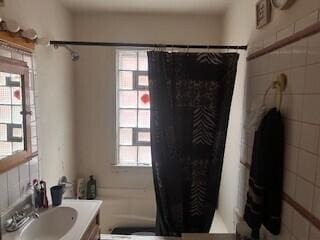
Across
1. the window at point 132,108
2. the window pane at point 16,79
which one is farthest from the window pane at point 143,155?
the window pane at point 16,79

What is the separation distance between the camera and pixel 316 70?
1043 millimetres

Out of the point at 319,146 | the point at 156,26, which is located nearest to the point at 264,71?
the point at 319,146

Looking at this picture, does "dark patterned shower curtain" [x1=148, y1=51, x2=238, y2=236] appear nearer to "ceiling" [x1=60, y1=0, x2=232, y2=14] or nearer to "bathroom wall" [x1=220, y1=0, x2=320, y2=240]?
"bathroom wall" [x1=220, y1=0, x2=320, y2=240]

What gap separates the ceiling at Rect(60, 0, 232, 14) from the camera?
8.13 feet

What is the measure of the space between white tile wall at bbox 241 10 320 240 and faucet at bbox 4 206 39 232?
1505 mm

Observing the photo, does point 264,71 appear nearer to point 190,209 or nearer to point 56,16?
point 190,209

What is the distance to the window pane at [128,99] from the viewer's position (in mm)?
3061

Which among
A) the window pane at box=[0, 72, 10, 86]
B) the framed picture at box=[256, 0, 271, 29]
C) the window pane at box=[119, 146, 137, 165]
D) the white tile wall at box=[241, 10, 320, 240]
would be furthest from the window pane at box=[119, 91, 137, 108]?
the white tile wall at box=[241, 10, 320, 240]

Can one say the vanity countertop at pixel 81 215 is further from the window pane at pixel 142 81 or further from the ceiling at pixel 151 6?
the ceiling at pixel 151 6

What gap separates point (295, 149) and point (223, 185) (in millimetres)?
1579

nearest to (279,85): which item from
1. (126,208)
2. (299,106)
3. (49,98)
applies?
(299,106)

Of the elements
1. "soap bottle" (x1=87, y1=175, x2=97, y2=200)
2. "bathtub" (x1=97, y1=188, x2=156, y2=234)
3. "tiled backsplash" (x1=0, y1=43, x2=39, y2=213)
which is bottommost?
"bathtub" (x1=97, y1=188, x2=156, y2=234)

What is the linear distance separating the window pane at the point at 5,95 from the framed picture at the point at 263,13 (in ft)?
5.52

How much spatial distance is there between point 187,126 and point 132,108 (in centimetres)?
125
